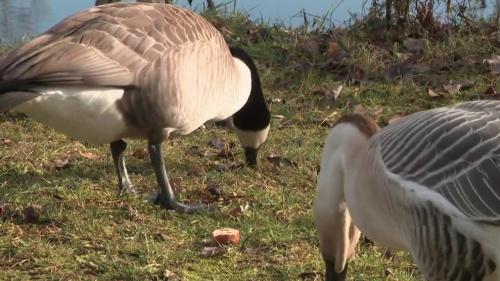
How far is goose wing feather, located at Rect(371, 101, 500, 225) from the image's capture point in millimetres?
3158

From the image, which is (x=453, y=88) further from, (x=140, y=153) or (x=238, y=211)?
(x=238, y=211)

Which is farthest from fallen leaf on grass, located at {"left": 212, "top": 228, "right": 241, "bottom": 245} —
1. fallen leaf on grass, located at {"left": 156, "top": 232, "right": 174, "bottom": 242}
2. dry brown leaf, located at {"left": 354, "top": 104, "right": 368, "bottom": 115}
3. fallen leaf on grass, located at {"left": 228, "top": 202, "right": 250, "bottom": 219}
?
dry brown leaf, located at {"left": 354, "top": 104, "right": 368, "bottom": 115}

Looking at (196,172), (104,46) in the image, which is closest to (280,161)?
(196,172)

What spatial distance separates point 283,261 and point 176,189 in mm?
1334

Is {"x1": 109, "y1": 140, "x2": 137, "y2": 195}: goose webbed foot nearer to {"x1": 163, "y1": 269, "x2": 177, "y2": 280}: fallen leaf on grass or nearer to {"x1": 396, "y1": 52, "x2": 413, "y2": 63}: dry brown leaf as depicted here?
{"x1": 163, "y1": 269, "x2": 177, "y2": 280}: fallen leaf on grass

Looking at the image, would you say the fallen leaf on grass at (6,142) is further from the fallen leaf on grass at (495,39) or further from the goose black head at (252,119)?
the fallen leaf on grass at (495,39)

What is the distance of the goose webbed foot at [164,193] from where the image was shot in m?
5.32

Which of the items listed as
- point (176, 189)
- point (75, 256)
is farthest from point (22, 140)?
point (75, 256)

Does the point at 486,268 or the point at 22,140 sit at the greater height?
the point at 486,268

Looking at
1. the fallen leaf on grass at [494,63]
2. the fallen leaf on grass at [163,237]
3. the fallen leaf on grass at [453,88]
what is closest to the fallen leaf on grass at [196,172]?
the fallen leaf on grass at [163,237]

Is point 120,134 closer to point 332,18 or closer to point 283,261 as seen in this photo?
point 283,261

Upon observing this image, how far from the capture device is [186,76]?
207 inches

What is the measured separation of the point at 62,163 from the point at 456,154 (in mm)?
3381

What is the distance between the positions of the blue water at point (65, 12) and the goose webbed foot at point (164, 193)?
3.96m
